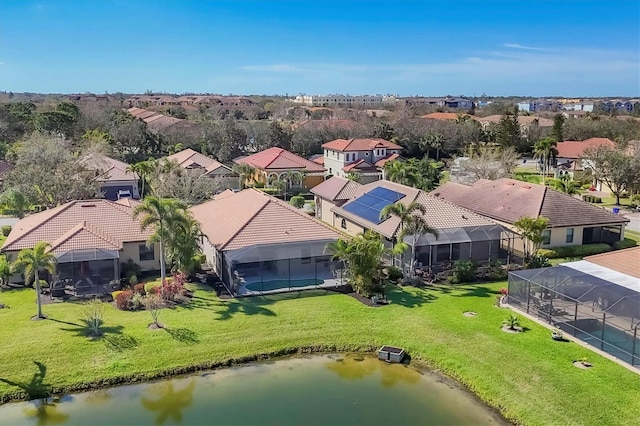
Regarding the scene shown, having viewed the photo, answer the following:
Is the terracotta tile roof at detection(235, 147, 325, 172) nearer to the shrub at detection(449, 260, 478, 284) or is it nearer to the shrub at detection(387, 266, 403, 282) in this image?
the shrub at detection(387, 266, 403, 282)

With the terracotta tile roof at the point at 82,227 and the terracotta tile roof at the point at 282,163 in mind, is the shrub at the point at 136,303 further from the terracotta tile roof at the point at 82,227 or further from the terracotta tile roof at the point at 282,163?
the terracotta tile roof at the point at 282,163

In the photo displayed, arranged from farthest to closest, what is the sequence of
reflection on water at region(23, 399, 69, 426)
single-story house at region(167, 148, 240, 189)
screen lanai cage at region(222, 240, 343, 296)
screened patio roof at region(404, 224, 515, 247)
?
single-story house at region(167, 148, 240, 189), screened patio roof at region(404, 224, 515, 247), screen lanai cage at region(222, 240, 343, 296), reflection on water at region(23, 399, 69, 426)

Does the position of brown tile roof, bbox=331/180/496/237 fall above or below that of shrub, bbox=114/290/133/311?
above

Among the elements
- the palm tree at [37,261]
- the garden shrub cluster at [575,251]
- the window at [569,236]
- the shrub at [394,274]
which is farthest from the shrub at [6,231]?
the window at [569,236]

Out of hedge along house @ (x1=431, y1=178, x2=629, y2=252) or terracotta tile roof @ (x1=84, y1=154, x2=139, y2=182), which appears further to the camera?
terracotta tile roof @ (x1=84, y1=154, x2=139, y2=182)

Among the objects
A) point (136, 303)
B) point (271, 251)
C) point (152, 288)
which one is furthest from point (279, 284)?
point (136, 303)

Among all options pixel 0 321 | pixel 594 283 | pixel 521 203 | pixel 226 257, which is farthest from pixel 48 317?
pixel 521 203

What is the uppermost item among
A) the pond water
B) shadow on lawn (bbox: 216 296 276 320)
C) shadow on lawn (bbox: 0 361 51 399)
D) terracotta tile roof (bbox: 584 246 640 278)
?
terracotta tile roof (bbox: 584 246 640 278)

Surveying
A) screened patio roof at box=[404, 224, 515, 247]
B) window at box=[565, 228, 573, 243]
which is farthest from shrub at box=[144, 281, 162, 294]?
window at box=[565, 228, 573, 243]
